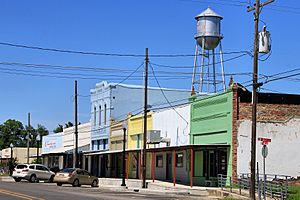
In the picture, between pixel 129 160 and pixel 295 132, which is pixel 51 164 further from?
pixel 295 132

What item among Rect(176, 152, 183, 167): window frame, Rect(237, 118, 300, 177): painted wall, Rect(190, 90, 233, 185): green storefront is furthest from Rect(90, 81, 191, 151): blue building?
Rect(237, 118, 300, 177): painted wall

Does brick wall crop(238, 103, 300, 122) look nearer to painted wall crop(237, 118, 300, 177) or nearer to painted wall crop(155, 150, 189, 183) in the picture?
painted wall crop(237, 118, 300, 177)

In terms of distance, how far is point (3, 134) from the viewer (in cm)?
14550

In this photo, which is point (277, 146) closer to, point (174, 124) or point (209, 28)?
point (174, 124)

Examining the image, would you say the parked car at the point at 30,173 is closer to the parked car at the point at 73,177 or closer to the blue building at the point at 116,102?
the parked car at the point at 73,177

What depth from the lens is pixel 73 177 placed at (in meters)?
44.4

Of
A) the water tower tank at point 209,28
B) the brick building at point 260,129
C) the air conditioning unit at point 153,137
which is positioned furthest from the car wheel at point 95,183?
the water tower tank at point 209,28

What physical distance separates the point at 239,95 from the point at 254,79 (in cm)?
780

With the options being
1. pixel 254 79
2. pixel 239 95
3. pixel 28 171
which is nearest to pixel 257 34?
pixel 254 79

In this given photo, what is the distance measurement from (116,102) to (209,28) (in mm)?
14036

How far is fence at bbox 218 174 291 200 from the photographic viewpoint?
29.7 metres

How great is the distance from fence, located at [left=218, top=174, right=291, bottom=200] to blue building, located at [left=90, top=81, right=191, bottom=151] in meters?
21.1

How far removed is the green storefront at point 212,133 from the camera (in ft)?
127

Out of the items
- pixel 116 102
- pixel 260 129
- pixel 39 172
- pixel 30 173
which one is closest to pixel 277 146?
pixel 260 129
